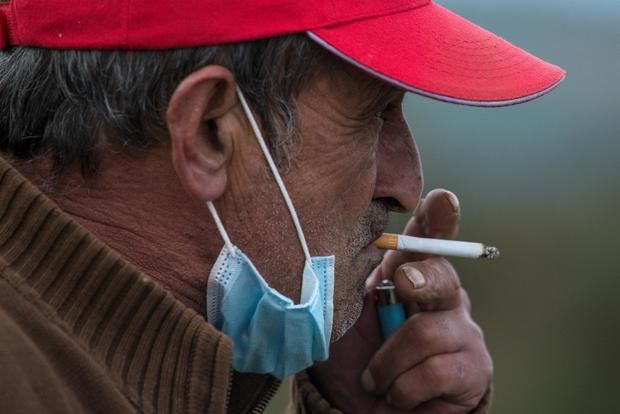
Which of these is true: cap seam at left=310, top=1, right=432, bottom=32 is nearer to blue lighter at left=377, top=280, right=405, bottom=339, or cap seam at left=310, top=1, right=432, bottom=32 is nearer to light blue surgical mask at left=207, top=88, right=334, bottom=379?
light blue surgical mask at left=207, top=88, right=334, bottom=379

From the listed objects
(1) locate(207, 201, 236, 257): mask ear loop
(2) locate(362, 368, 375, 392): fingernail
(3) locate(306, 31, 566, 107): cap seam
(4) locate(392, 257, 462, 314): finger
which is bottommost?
(2) locate(362, 368, 375, 392): fingernail

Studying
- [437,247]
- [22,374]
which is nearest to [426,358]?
[437,247]

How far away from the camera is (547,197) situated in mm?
5574

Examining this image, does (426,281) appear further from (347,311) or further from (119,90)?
(119,90)

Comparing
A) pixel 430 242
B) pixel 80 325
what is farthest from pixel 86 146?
pixel 430 242

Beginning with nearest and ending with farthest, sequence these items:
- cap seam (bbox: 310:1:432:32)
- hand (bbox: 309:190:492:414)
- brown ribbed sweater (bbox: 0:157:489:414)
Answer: brown ribbed sweater (bbox: 0:157:489:414) → cap seam (bbox: 310:1:432:32) → hand (bbox: 309:190:492:414)

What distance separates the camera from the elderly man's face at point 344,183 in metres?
1.80

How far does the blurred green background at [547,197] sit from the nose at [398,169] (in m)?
2.99

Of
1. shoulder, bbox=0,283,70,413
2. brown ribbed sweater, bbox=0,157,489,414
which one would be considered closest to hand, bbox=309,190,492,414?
brown ribbed sweater, bbox=0,157,489,414

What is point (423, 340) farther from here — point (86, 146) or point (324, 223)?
point (86, 146)


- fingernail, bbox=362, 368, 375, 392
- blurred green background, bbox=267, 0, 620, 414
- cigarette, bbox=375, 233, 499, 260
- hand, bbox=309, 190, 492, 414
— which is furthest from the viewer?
blurred green background, bbox=267, 0, 620, 414

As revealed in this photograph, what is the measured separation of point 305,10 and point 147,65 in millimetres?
284

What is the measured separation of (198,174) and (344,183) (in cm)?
31

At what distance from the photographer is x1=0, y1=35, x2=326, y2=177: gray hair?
1.69m
